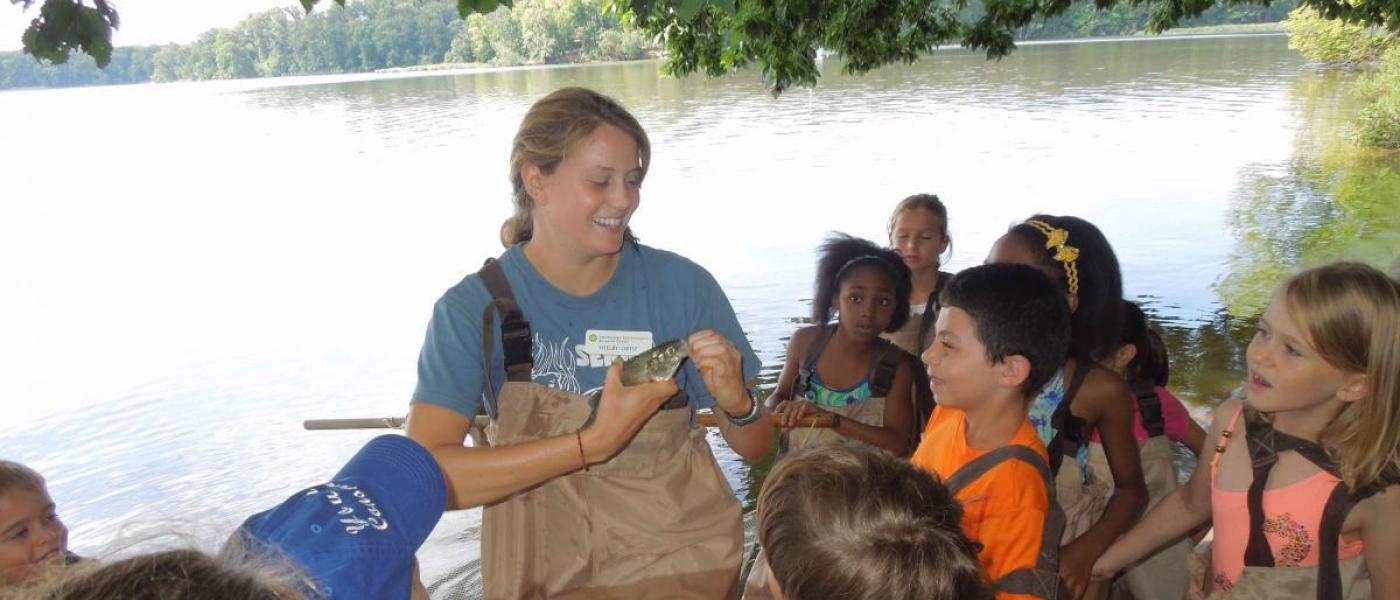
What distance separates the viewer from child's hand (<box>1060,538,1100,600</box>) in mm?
2713

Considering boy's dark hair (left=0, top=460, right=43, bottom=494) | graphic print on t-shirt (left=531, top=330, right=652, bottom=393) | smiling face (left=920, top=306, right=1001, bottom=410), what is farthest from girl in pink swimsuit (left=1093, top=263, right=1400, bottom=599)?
boy's dark hair (left=0, top=460, right=43, bottom=494)

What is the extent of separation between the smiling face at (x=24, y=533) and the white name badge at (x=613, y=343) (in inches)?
58.0

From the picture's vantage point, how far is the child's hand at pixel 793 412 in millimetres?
3373

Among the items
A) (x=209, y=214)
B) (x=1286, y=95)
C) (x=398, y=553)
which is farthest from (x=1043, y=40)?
(x=398, y=553)

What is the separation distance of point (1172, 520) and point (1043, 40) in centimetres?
7573

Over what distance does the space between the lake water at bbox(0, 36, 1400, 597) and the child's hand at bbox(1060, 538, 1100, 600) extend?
1083 millimetres

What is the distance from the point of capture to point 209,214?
701 inches

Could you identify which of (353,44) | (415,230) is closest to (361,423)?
(415,230)

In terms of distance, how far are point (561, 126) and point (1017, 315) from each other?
4.20 feet

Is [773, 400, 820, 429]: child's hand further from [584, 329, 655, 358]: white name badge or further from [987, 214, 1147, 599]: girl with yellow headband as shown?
[584, 329, 655, 358]: white name badge

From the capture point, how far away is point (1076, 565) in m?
2.72

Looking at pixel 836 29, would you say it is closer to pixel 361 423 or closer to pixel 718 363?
pixel 361 423

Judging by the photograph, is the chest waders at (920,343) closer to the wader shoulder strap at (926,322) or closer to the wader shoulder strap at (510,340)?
the wader shoulder strap at (926,322)

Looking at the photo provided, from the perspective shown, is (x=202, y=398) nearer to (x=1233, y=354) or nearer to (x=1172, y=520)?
(x=1172, y=520)
